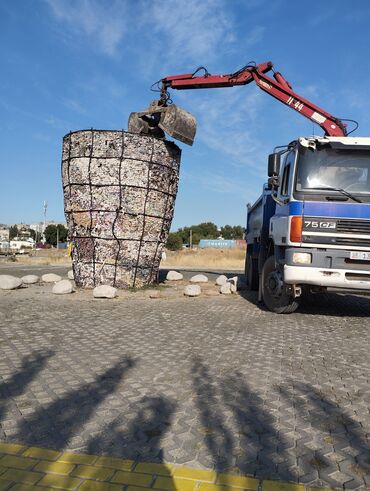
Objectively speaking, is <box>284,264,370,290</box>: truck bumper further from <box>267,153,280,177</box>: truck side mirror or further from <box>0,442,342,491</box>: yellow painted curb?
<box>0,442,342,491</box>: yellow painted curb

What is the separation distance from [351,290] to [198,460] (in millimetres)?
5484

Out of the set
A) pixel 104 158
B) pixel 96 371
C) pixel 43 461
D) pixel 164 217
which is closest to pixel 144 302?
pixel 164 217

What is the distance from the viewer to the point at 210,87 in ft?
43.0

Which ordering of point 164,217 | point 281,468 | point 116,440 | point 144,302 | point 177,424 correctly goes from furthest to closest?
point 164,217 → point 144,302 → point 177,424 → point 116,440 → point 281,468

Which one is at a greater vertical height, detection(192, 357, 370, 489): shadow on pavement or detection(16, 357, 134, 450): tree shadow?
detection(192, 357, 370, 489): shadow on pavement

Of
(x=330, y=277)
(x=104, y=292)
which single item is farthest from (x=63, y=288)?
(x=330, y=277)

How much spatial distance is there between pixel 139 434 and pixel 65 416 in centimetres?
66

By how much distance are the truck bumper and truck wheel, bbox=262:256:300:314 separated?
52 centimetres

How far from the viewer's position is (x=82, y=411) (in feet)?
11.5

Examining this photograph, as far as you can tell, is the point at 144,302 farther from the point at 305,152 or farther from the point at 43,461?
the point at 43,461

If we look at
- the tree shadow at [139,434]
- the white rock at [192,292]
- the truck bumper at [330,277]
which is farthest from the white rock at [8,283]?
the tree shadow at [139,434]

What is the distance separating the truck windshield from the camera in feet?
24.6

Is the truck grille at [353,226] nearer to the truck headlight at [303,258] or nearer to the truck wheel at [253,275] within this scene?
the truck headlight at [303,258]

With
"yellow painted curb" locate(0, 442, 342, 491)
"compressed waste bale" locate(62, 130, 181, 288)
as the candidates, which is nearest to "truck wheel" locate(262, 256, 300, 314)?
"compressed waste bale" locate(62, 130, 181, 288)
